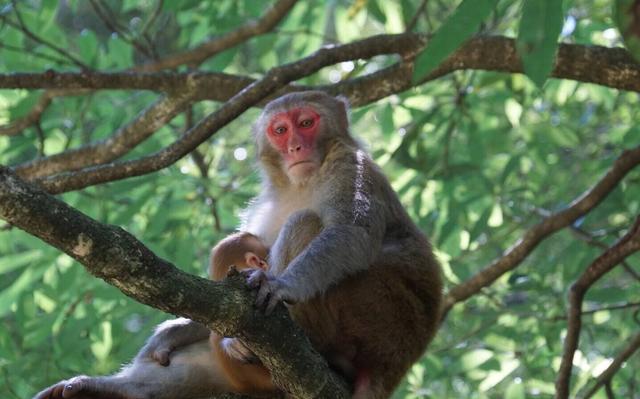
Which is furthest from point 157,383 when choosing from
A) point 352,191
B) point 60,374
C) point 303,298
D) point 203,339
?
point 60,374

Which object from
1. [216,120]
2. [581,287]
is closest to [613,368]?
[581,287]

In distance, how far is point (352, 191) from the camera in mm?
4855

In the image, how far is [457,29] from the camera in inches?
93.0

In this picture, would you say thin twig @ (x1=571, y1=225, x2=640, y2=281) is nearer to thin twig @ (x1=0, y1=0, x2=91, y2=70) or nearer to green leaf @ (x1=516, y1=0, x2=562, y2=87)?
thin twig @ (x1=0, y1=0, x2=91, y2=70)

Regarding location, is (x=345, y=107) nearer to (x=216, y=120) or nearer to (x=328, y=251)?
(x=216, y=120)

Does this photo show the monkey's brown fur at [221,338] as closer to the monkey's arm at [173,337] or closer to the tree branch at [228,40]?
the monkey's arm at [173,337]

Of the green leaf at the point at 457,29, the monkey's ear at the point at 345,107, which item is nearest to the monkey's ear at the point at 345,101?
the monkey's ear at the point at 345,107

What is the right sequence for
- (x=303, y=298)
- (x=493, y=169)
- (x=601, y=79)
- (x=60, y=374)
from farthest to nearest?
(x=493, y=169), (x=60, y=374), (x=601, y=79), (x=303, y=298)

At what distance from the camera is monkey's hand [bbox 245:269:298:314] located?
3.35 meters

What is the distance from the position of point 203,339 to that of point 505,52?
2.63m

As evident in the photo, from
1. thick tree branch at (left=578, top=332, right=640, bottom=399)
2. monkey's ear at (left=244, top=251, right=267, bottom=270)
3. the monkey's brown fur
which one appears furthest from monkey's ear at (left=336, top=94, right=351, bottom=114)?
Answer: thick tree branch at (left=578, top=332, right=640, bottom=399)

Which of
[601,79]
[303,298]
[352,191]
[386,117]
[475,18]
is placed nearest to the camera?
[475,18]

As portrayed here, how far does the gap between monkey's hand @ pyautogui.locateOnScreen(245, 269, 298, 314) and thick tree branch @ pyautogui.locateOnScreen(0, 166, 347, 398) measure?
5 cm

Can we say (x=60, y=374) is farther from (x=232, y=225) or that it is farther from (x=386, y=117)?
(x=386, y=117)
